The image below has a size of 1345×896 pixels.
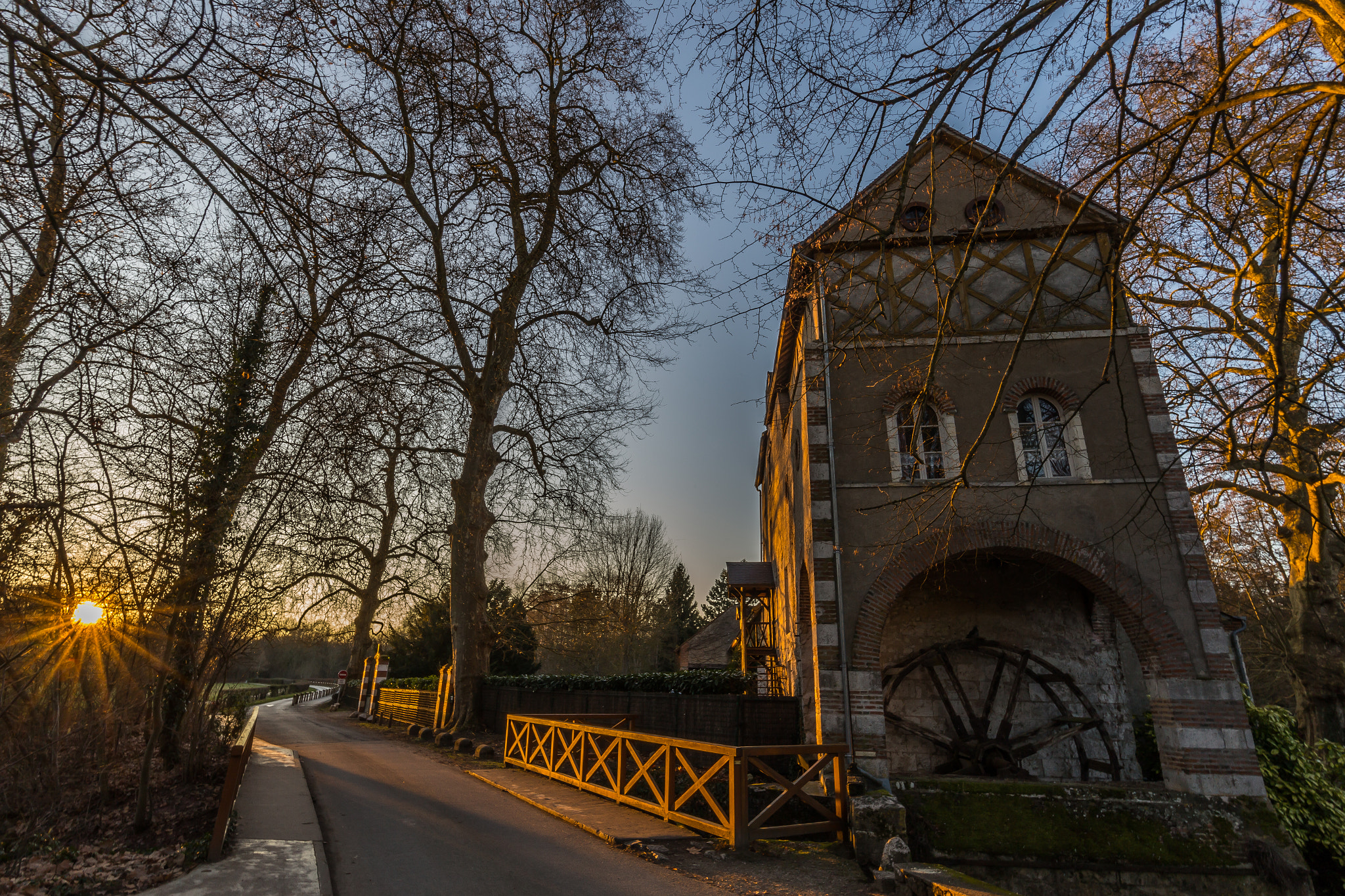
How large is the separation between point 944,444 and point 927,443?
0.33 meters

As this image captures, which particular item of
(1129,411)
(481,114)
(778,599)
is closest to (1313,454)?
(481,114)

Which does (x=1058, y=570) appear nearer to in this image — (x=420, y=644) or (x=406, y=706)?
(x=406, y=706)

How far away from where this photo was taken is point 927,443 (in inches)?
456

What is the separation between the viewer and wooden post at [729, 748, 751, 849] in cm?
665

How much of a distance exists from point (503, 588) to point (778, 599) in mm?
12556

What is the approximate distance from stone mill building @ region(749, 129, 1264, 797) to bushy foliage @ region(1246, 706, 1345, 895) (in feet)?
4.25

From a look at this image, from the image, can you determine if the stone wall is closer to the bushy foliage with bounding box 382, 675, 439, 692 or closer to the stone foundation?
the stone foundation

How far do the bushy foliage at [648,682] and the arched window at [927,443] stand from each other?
489cm

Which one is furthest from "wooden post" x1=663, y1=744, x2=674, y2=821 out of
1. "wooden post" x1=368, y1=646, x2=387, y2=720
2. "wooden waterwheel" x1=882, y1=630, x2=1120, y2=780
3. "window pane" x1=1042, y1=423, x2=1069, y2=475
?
"wooden post" x1=368, y1=646, x2=387, y2=720

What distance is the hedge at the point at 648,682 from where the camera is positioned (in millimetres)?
12359

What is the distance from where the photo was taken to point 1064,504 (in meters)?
10.5

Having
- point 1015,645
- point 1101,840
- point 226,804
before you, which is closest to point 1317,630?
point 1015,645

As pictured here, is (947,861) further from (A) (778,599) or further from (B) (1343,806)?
(A) (778,599)

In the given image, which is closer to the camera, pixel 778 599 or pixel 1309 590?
pixel 1309 590
